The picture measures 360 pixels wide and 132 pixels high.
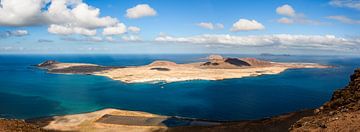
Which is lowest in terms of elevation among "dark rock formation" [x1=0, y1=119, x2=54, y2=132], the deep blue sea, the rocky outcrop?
the deep blue sea

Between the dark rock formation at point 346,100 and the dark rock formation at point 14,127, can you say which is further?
the dark rock formation at point 14,127

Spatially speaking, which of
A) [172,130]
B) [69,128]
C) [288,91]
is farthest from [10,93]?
[288,91]

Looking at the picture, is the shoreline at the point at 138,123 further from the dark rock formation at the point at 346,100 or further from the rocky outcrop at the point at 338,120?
the rocky outcrop at the point at 338,120

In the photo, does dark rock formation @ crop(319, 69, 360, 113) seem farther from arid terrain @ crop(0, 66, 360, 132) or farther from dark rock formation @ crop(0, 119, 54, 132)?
dark rock formation @ crop(0, 119, 54, 132)

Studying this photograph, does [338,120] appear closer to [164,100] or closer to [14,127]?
[14,127]

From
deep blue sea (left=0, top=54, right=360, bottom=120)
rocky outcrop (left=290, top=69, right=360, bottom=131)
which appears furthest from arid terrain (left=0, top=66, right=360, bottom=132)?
deep blue sea (left=0, top=54, right=360, bottom=120)

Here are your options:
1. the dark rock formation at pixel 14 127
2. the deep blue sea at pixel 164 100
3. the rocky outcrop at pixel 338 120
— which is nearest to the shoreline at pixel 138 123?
the deep blue sea at pixel 164 100

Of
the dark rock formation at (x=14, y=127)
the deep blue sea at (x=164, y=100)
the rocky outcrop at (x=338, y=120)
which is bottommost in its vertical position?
the deep blue sea at (x=164, y=100)

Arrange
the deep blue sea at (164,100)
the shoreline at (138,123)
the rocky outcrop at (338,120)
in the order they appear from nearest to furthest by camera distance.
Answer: the rocky outcrop at (338,120) → the shoreline at (138,123) → the deep blue sea at (164,100)

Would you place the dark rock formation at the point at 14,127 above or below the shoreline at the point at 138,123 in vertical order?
above

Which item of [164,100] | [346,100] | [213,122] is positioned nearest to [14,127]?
[346,100]

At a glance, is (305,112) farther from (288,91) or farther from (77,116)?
(288,91)

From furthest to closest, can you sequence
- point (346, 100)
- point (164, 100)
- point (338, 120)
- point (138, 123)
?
point (164, 100) → point (138, 123) → point (346, 100) → point (338, 120)
